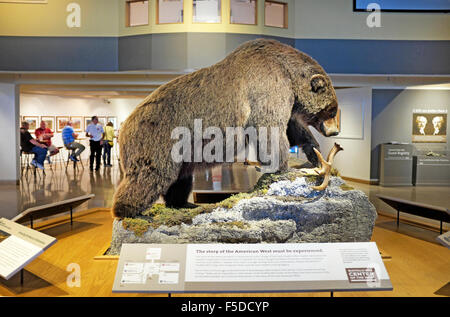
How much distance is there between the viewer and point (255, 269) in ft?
8.39

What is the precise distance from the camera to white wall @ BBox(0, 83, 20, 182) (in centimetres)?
952

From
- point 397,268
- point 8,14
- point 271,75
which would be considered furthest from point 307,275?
point 8,14

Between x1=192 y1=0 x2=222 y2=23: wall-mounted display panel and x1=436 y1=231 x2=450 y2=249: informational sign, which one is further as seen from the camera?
x1=192 y1=0 x2=222 y2=23: wall-mounted display panel

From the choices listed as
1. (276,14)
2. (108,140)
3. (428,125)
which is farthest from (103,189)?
(428,125)

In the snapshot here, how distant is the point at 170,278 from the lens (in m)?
2.50

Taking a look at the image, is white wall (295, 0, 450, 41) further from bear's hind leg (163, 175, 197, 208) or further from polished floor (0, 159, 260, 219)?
bear's hind leg (163, 175, 197, 208)

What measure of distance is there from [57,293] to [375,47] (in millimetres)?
6162

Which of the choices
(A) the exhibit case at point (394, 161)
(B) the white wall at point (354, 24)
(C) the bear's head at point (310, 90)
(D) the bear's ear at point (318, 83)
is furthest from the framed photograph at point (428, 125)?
(D) the bear's ear at point (318, 83)

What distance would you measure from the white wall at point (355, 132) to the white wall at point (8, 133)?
23.3ft

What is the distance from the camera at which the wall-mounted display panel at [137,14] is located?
6.32 meters

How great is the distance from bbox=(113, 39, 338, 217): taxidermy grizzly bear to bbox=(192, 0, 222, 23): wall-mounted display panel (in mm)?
Result: 2724

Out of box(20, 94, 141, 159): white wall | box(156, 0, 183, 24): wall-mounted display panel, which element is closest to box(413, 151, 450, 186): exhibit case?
box(156, 0, 183, 24): wall-mounted display panel

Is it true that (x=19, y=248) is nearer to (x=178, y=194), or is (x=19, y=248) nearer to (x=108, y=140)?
(x=178, y=194)

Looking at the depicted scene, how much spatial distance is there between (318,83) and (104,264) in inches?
96.6
